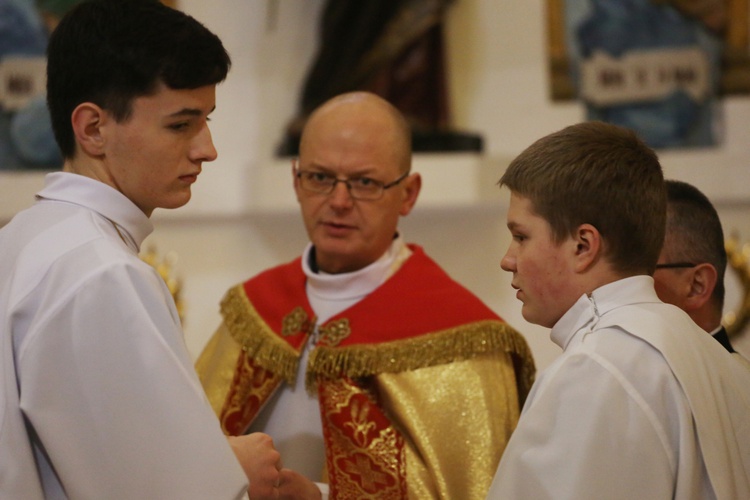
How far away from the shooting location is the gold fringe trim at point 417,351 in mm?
3316

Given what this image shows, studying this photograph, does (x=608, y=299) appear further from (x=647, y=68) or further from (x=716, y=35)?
(x=716, y=35)

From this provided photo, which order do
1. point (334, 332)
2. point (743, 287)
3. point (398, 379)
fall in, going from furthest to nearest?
1. point (743, 287)
2. point (334, 332)
3. point (398, 379)

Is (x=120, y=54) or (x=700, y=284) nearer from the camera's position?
(x=120, y=54)

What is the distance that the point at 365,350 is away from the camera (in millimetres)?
3355

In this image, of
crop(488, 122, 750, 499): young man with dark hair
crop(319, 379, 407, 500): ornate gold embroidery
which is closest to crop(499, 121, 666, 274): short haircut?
crop(488, 122, 750, 499): young man with dark hair

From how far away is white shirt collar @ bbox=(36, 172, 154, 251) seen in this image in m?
2.22

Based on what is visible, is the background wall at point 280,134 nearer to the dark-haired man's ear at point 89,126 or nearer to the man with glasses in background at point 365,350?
the man with glasses in background at point 365,350

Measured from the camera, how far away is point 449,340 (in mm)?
3346

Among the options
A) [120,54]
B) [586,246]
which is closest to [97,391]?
[120,54]

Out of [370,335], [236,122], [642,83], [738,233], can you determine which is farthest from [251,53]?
[370,335]

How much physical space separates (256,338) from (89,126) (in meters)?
1.47

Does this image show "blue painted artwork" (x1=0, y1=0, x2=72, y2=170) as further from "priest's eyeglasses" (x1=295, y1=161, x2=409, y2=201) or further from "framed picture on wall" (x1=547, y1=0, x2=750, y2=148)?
"priest's eyeglasses" (x1=295, y1=161, x2=409, y2=201)

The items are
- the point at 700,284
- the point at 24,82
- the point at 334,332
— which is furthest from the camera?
the point at 24,82

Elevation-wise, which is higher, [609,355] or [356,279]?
[609,355]
